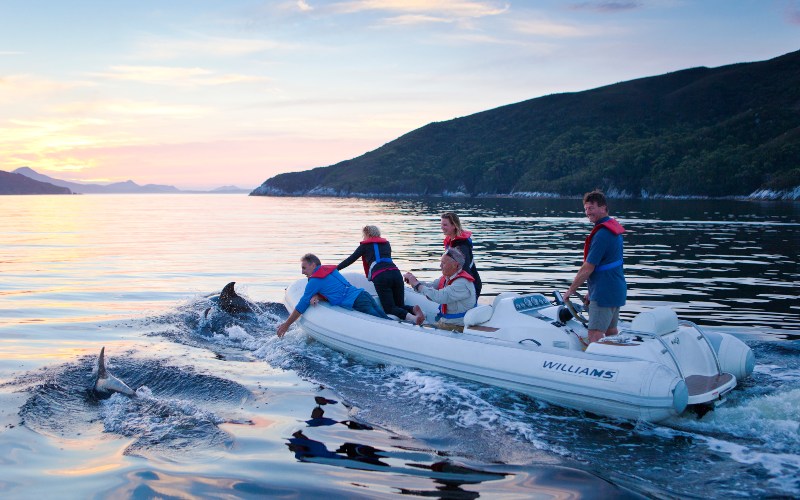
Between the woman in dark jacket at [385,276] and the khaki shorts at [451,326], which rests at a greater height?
the woman in dark jacket at [385,276]

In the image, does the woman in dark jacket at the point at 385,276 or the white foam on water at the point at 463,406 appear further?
the woman in dark jacket at the point at 385,276

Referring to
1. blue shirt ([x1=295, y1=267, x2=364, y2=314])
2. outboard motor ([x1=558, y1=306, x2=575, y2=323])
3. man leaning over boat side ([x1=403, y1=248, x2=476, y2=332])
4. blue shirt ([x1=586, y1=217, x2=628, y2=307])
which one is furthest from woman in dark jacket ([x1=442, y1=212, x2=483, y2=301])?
blue shirt ([x1=586, y1=217, x2=628, y2=307])

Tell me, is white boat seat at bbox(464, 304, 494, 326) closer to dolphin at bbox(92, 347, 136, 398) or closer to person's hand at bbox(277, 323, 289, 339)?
person's hand at bbox(277, 323, 289, 339)

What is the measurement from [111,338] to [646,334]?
848 cm

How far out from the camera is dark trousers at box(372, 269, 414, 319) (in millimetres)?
10789

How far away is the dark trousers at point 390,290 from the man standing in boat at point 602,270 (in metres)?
3.55

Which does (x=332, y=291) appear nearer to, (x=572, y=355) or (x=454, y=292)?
(x=454, y=292)

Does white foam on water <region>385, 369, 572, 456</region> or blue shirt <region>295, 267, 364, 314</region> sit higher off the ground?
blue shirt <region>295, 267, 364, 314</region>

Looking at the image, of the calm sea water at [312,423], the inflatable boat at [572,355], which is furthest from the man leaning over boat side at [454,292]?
the calm sea water at [312,423]

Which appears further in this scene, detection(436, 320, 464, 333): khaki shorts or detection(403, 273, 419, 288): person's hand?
detection(403, 273, 419, 288): person's hand

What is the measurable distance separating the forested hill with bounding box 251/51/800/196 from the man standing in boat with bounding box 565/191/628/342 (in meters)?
85.9

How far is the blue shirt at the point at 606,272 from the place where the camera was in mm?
7750

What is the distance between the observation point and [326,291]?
10883 millimetres

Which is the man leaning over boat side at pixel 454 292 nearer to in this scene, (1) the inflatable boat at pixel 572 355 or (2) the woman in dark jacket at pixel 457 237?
(1) the inflatable boat at pixel 572 355
